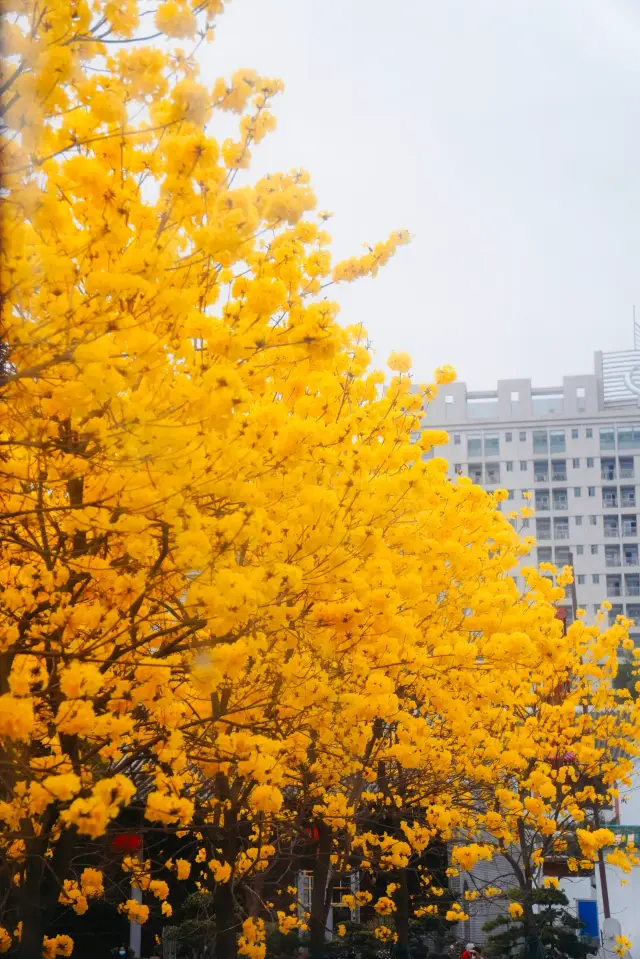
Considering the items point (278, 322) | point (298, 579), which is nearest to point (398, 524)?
point (278, 322)

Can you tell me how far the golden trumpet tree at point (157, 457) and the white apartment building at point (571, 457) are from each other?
175 feet

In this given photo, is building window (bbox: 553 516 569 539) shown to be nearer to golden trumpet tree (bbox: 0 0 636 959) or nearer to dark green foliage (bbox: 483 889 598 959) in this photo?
dark green foliage (bbox: 483 889 598 959)

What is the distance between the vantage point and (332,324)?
4.48 metres

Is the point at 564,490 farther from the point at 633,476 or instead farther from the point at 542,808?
the point at 542,808

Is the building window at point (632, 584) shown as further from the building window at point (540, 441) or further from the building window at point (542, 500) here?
the building window at point (540, 441)

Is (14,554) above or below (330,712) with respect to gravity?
above

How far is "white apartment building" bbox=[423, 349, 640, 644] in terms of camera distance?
5784 cm

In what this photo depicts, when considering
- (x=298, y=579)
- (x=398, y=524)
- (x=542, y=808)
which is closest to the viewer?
(x=298, y=579)

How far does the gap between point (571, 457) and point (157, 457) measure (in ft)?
188

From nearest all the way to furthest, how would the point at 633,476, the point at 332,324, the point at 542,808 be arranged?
the point at 332,324, the point at 542,808, the point at 633,476

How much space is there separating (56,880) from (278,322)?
309cm

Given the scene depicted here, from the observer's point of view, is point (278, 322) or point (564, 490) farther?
point (564, 490)

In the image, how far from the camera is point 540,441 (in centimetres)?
5912

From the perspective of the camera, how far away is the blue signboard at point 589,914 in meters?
17.2
